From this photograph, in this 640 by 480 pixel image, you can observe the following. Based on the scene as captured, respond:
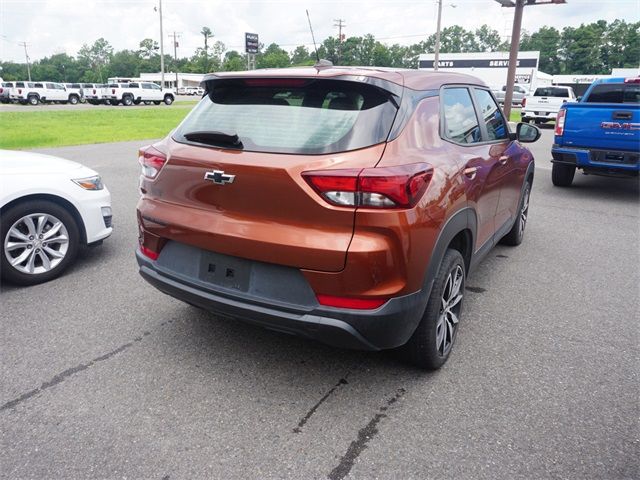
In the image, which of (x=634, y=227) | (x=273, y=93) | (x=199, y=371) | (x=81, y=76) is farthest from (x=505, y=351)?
(x=81, y=76)

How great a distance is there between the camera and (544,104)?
24.1m

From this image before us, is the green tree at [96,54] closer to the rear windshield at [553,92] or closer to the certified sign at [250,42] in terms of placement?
the certified sign at [250,42]

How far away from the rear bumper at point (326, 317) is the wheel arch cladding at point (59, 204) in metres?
2.30

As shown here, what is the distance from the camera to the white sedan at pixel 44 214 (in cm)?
396

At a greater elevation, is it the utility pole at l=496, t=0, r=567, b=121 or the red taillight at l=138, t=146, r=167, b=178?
the utility pole at l=496, t=0, r=567, b=121

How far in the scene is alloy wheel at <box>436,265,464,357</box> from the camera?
116 inches

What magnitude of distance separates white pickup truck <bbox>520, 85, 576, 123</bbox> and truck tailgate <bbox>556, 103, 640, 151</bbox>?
17.6m

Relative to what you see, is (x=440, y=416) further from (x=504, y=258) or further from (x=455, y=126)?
(x=504, y=258)

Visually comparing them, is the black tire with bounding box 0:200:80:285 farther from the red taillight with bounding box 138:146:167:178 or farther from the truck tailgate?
the truck tailgate

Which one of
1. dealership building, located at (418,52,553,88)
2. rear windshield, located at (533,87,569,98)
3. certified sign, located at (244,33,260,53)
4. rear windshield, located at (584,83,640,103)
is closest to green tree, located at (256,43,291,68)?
dealership building, located at (418,52,553,88)

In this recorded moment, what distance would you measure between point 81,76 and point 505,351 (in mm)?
147278

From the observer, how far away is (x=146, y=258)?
3.04 meters

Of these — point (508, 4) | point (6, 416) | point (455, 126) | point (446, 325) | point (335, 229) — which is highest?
point (508, 4)

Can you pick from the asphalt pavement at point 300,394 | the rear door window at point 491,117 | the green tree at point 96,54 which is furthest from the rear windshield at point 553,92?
the green tree at point 96,54
